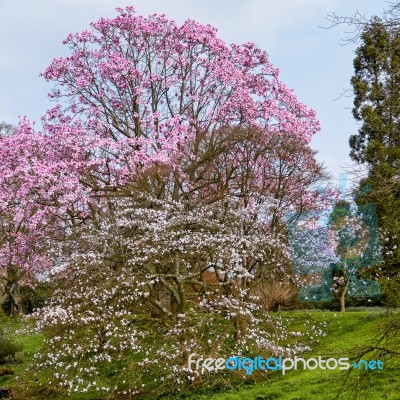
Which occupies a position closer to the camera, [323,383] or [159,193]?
[323,383]

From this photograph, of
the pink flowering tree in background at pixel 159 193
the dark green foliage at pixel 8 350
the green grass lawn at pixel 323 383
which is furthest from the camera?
the dark green foliage at pixel 8 350

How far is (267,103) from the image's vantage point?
20.5 m

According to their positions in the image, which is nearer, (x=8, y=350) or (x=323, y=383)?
(x=323, y=383)

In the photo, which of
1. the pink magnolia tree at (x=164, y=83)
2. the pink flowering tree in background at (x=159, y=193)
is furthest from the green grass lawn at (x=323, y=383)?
the pink magnolia tree at (x=164, y=83)

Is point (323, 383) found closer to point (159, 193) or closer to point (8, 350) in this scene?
point (159, 193)

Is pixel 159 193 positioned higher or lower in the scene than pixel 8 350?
higher

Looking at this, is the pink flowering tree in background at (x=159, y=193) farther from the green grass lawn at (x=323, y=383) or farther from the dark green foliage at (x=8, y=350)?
the dark green foliage at (x=8, y=350)

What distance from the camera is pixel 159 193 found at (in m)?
17.0

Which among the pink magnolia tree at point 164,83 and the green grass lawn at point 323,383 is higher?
the pink magnolia tree at point 164,83

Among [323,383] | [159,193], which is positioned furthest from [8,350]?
[323,383]

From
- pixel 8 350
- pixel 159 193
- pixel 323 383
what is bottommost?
pixel 323 383

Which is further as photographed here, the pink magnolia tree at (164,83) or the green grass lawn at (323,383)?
the pink magnolia tree at (164,83)

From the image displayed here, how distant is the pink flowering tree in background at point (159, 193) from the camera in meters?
12.5

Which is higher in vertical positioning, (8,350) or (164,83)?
(164,83)
